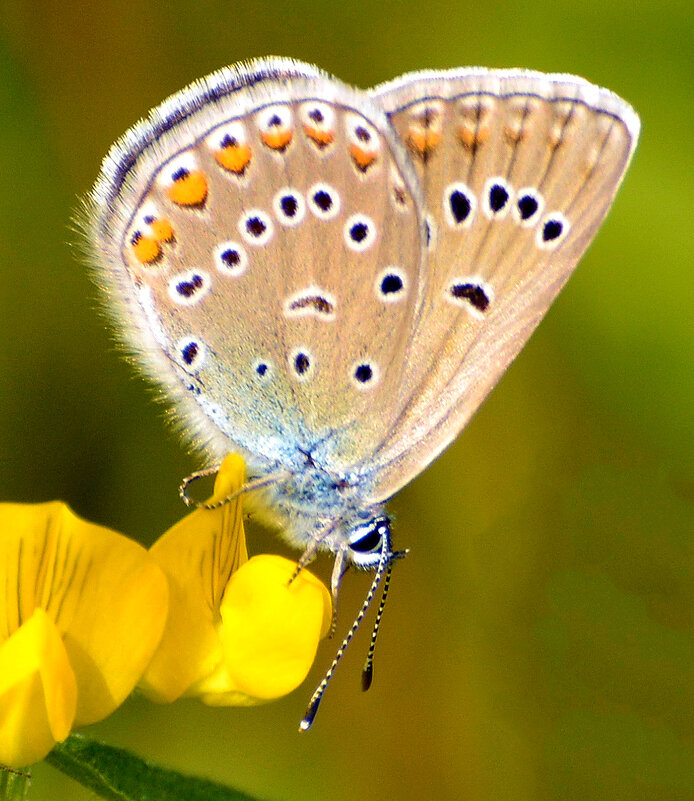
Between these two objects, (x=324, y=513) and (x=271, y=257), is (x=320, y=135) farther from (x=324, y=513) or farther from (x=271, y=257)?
(x=324, y=513)

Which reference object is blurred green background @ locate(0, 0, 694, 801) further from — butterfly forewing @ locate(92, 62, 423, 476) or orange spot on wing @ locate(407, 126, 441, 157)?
orange spot on wing @ locate(407, 126, 441, 157)

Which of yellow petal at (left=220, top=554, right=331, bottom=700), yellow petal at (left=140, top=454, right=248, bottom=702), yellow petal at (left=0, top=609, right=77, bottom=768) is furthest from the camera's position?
yellow petal at (left=220, top=554, right=331, bottom=700)

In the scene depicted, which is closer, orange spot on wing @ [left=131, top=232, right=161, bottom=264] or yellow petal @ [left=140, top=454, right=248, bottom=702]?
yellow petal @ [left=140, top=454, right=248, bottom=702]

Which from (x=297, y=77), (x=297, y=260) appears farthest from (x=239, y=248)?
(x=297, y=77)

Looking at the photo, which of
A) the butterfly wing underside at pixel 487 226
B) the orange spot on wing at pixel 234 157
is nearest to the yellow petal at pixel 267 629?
the butterfly wing underside at pixel 487 226

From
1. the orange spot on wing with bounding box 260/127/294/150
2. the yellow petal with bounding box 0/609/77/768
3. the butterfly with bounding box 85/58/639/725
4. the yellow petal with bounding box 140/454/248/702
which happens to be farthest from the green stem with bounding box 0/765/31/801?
the orange spot on wing with bounding box 260/127/294/150

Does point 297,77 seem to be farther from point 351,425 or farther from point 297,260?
point 351,425

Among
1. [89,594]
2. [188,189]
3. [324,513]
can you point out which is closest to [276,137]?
[188,189]
